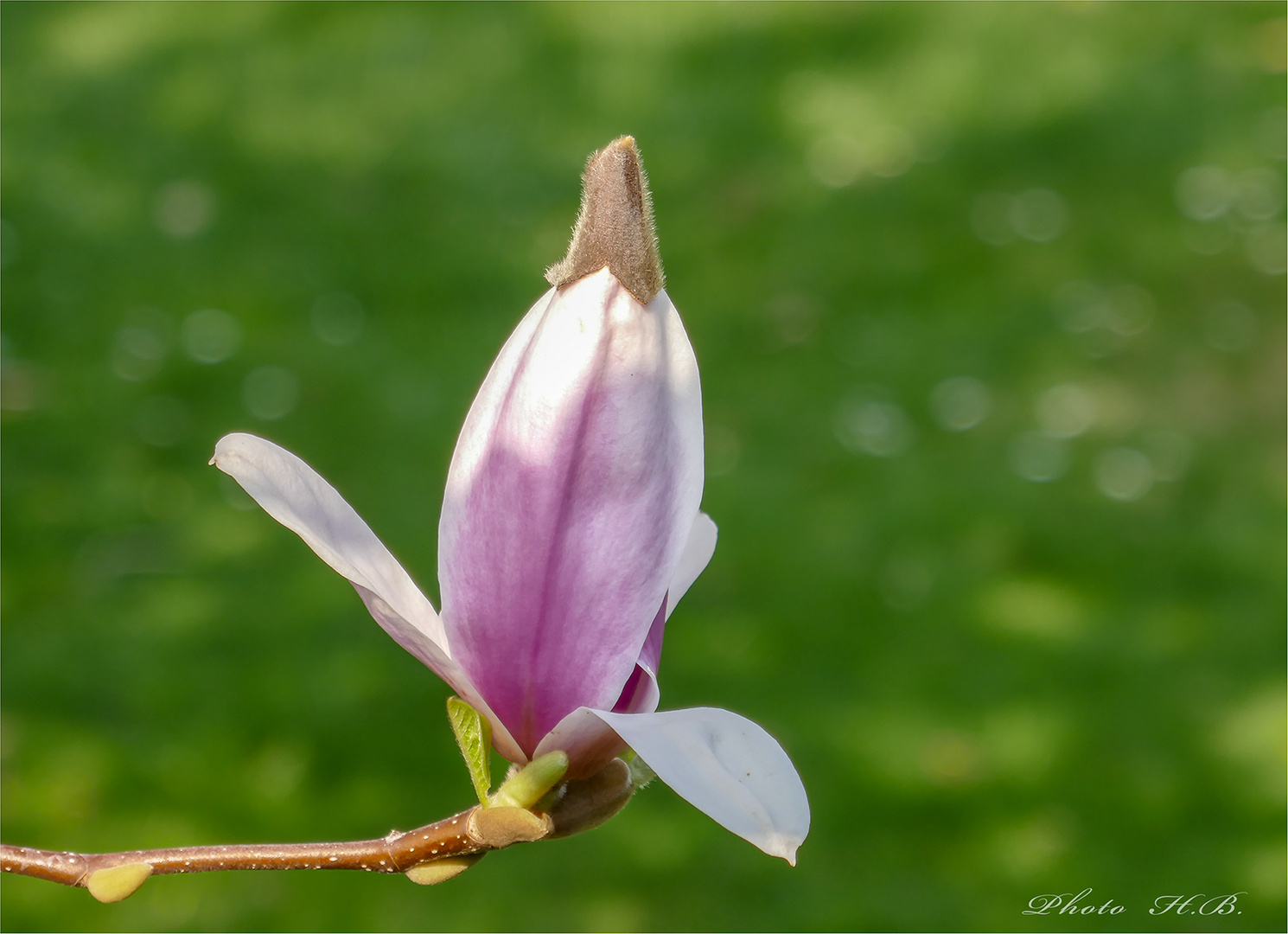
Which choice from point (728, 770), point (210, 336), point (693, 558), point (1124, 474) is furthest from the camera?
point (210, 336)

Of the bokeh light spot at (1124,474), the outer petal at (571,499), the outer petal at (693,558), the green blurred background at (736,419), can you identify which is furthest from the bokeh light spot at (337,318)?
the outer petal at (571,499)

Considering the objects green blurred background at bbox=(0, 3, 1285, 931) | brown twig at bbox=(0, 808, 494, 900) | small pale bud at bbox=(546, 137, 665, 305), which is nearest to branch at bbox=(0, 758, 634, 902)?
brown twig at bbox=(0, 808, 494, 900)

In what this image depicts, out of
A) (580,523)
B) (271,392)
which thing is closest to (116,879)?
(580,523)

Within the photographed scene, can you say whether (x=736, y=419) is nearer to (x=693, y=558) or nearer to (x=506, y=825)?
(x=693, y=558)

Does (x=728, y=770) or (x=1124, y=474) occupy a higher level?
(x=728, y=770)

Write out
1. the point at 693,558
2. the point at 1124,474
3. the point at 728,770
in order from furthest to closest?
the point at 1124,474 → the point at 693,558 → the point at 728,770

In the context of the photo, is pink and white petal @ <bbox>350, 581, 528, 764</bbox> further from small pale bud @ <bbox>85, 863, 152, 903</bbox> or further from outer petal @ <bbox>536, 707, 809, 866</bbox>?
small pale bud @ <bbox>85, 863, 152, 903</bbox>

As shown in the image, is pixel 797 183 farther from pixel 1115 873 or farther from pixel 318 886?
pixel 318 886
